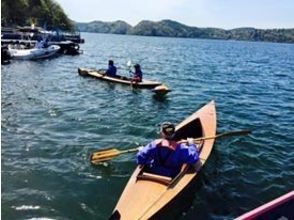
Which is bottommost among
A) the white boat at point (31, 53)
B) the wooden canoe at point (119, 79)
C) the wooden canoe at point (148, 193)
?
the white boat at point (31, 53)

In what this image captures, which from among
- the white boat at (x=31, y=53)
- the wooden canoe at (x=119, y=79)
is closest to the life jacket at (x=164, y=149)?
the wooden canoe at (x=119, y=79)

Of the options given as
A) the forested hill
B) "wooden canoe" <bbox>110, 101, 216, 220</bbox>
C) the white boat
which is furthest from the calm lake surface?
the forested hill

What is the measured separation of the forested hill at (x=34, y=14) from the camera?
83.9m

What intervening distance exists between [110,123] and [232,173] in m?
6.53

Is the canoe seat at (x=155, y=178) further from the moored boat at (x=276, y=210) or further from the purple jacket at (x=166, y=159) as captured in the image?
the moored boat at (x=276, y=210)

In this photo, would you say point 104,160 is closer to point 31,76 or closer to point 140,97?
point 140,97

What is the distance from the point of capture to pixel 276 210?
6543mm

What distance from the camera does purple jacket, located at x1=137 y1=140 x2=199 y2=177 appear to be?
30.7 feet

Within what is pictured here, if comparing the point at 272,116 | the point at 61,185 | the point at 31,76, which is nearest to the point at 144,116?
the point at 272,116

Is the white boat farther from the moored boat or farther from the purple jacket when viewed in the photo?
the moored boat

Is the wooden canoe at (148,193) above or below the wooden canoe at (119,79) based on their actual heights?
above

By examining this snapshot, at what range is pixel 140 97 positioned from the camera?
23.1 meters

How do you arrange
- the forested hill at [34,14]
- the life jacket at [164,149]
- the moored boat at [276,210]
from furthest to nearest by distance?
the forested hill at [34,14], the life jacket at [164,149], the moored boat at [276,210]

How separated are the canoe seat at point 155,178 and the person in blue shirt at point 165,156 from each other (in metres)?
0.31
